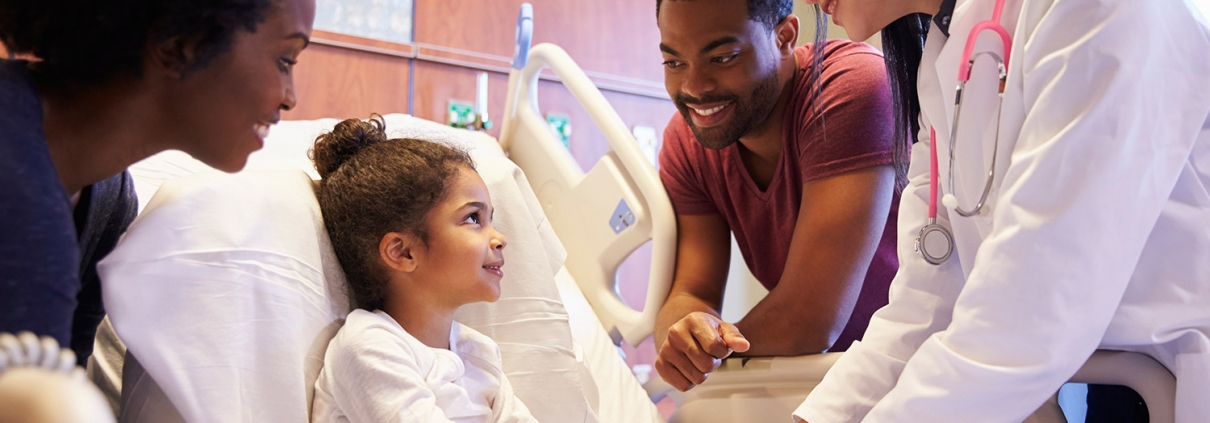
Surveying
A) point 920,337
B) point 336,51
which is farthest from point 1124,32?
point 336,51

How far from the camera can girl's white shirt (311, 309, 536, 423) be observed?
1167mm

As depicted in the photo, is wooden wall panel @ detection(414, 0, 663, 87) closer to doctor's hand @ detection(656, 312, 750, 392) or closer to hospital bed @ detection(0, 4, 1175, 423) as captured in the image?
hospital bed @ detection(0, 4, 1175, 423)

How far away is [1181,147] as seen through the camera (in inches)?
35.0

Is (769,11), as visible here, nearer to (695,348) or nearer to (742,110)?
(742,110)

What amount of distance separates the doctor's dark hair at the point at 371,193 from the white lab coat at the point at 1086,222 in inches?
31.0

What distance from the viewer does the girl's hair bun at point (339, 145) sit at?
58.3 inches

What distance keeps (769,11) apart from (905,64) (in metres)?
0.49

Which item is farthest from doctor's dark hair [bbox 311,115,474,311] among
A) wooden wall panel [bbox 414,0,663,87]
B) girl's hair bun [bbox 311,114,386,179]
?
wooden wall panel [bbox 414,0,663,87]

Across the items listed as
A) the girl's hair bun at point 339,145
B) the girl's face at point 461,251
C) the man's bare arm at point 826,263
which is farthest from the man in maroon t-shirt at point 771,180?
the girl's hair bun at point 339,145

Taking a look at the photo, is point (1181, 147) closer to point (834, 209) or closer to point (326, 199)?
point (834, 209)

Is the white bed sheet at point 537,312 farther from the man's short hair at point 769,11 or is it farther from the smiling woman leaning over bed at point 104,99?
the smiling woman leaning over bed at point 104,99

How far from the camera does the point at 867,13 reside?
1248 mm

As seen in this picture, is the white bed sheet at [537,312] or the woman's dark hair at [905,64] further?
the white bed sheet at [537,312]

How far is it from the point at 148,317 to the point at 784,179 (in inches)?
47.1
